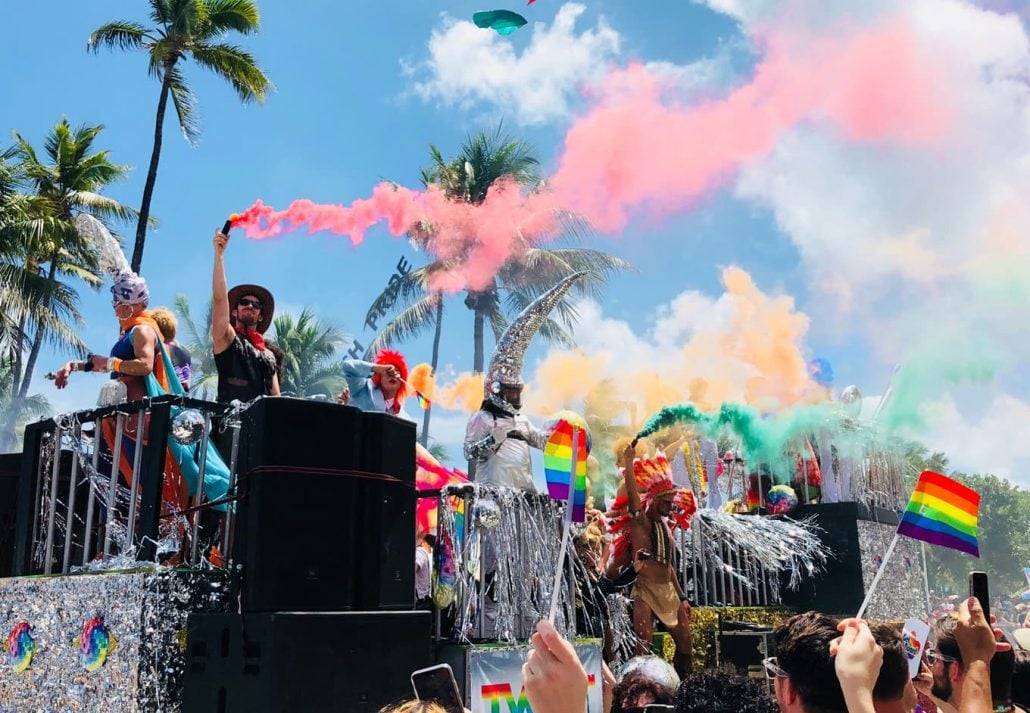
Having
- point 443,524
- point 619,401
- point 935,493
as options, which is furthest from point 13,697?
point 619,401

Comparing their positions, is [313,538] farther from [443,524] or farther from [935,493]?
[935,493]

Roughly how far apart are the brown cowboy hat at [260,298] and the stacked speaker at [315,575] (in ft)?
6.65

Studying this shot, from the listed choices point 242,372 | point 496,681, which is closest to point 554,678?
point 496,681

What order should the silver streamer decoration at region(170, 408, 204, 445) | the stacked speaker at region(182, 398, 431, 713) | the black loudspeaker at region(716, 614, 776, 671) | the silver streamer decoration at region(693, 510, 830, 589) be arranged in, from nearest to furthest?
the stacked speaker at region(182, 398, 431, 713)
the silver streamer decoration at region(170, 408, 204, 445)
the black loudspeaker at region(716, 614, 776, 671)
the silver streamer decoration at region(693, 510, 830, 589)

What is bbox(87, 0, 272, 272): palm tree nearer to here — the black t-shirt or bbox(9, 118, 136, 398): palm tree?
bbox(9, 118, 136, 398): palm tree

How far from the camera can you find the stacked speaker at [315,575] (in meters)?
3.95

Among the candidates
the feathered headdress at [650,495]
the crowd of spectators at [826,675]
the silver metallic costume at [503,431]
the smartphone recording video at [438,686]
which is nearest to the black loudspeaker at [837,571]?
the feathered headdress at [650,495]

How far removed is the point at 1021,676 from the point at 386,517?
9.42 ft

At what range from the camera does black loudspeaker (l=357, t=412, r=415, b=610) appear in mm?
4445

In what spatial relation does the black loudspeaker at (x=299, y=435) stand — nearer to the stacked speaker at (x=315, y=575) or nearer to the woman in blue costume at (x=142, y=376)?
the stacked speaker at (x=315, y=575)

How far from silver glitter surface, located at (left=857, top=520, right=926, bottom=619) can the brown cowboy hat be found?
7.57 m

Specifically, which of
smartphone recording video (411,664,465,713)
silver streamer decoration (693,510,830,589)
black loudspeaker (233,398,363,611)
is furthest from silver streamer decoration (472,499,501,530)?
silver streamer decoration (693,510,830,589)

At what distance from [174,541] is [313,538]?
4.17ft

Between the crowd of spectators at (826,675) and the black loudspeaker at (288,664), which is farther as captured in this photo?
the black loudspeaker at (288,664)
